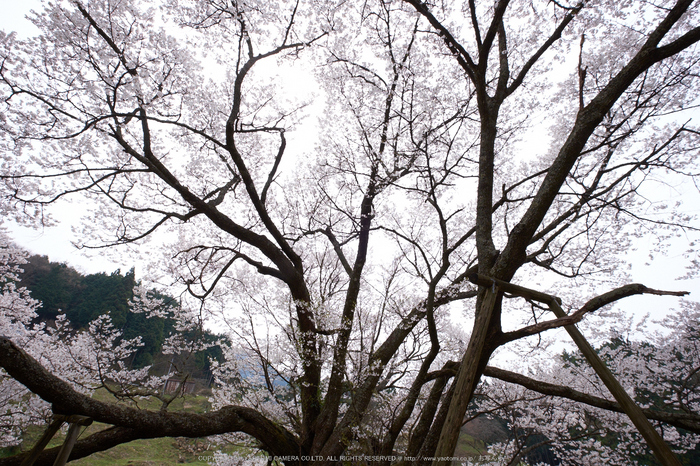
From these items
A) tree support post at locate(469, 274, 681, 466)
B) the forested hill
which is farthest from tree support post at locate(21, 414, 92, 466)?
the forested hill

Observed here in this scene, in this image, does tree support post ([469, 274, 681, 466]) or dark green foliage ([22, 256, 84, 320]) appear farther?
dark green foliage ([22, 256, 84, 320])

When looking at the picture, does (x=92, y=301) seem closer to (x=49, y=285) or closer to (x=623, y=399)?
(x=49, y=285)

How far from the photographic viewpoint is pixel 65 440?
2.44 metres

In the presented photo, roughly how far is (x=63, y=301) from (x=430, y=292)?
112 feet

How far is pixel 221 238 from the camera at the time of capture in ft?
29.4

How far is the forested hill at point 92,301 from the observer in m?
24.5

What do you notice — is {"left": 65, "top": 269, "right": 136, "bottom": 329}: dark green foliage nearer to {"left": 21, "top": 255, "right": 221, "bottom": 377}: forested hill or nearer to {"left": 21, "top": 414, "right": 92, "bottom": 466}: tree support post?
{"left": 21, "top": 255, "right": 221, "bottom": 377}: forested hill

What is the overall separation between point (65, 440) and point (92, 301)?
31266mm

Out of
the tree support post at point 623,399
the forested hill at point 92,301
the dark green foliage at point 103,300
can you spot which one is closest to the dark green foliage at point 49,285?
the forested hill at point 92,301

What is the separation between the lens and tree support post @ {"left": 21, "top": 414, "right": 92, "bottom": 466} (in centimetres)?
230

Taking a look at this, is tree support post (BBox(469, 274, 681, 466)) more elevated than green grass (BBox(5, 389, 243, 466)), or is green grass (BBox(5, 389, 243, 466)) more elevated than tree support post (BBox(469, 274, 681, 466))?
tree support post (BBox(469, 274, 681, 466))

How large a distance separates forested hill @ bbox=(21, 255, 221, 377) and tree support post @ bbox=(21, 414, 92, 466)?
25410mm

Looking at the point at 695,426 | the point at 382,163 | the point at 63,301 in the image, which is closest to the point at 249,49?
the point at 382,163

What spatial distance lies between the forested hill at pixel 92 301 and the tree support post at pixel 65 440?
2541cm
